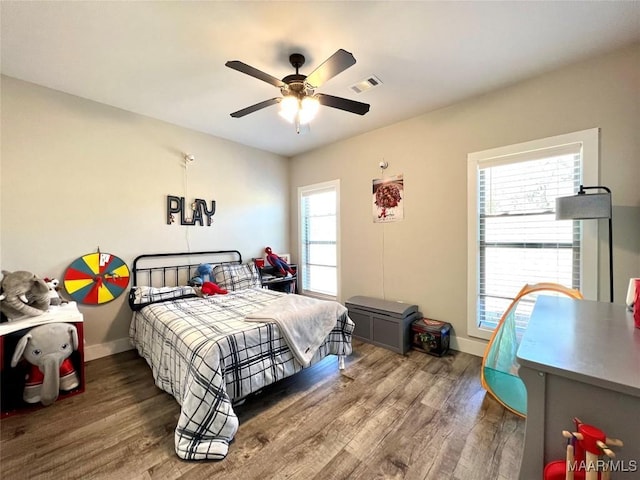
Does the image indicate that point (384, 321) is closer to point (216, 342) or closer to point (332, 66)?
point (216, 342)

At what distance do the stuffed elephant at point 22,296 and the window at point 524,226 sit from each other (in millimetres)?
3859

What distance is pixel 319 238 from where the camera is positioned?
4.38 meters

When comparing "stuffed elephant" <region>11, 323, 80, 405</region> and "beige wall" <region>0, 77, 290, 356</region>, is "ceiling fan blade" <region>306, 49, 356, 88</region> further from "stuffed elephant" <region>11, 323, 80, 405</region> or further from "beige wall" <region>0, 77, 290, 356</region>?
"stuffed elephant" <region>11, 323, 80, 405</region>

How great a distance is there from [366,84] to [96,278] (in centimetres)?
336

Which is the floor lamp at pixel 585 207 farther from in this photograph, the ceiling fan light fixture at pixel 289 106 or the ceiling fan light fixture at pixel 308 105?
the ceiling fan light fixture at pixel 289 106

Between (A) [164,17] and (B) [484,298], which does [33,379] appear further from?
(B) [484,298]

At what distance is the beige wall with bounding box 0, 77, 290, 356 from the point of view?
2400 mm

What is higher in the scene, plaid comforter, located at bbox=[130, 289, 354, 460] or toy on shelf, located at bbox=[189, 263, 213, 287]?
toy on shelf, located at bbox=[189, 263, 213, 287]

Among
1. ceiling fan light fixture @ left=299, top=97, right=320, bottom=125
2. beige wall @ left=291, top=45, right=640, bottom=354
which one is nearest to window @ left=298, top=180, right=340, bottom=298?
beige wall @ left=291, top=45, right=640, bottom=354

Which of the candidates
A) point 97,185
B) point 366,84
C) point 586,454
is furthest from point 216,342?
point 366,84

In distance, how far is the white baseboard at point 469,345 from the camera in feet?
9.10

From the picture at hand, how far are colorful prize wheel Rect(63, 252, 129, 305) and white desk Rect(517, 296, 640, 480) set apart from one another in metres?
3.54

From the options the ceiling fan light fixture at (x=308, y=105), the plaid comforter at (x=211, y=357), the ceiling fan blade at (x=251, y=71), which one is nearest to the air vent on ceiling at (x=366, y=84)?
A: the ceiling fan light fixture at (x=308, y=105)

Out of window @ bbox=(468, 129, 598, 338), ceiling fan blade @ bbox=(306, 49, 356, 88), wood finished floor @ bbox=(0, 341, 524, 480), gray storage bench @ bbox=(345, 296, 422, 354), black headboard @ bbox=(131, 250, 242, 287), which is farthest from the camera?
black headboard @ bbox=(131, 250, 242, 287)
